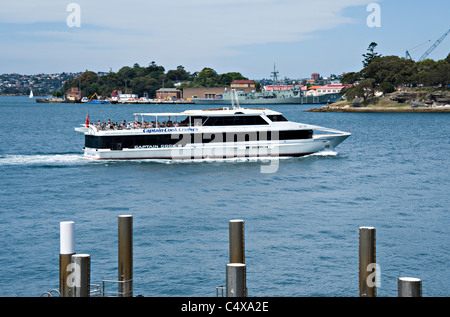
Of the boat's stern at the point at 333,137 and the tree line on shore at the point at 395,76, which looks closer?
the boat's stern at the point at 333,137

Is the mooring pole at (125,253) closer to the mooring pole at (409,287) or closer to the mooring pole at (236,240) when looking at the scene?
the mooring pole at (236,240)

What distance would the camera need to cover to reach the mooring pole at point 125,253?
13711 mm

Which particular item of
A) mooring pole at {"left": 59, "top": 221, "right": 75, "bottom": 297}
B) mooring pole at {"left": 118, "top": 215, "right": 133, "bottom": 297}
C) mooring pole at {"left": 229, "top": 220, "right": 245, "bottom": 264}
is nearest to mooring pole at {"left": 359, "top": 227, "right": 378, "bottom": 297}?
mooring pole at {"left": 229, "top": 220, "right": 245, "bottom": 264}

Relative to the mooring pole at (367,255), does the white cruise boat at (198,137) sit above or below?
above

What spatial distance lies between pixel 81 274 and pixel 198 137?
33.9 m

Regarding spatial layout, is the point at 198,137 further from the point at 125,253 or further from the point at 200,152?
the point at 125,253

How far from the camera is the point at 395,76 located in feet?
570

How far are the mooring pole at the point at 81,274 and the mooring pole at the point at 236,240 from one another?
2.87 metres

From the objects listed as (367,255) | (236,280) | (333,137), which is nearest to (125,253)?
(236,280)

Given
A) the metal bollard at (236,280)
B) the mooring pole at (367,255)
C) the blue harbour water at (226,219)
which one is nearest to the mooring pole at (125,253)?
the metal bollard at (236,280)

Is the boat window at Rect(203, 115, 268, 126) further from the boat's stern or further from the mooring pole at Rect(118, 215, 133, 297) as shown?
the mooring pole at Rect(118, 215, 133, 297)

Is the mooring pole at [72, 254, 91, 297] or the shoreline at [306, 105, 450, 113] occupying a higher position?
the shoreline at [306, 105, 450, 113]

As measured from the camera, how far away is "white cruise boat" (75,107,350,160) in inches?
1804

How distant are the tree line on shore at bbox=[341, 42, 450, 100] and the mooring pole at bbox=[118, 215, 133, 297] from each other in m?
153
